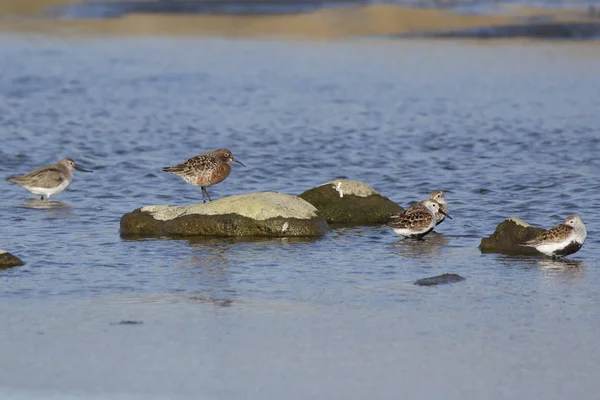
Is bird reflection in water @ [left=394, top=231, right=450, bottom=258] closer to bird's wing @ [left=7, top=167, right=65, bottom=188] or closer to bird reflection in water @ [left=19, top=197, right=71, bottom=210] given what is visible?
bird reflection in water @ [left=19, top=197, right=71, bottom=210]

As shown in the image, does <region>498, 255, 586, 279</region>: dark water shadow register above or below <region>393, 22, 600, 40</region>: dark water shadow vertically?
below

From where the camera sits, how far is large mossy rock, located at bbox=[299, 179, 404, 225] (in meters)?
14.9

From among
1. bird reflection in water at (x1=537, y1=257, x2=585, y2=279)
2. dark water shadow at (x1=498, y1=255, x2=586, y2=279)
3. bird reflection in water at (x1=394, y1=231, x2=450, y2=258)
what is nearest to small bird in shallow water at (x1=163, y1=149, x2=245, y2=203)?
bird reflection in water at (x1=394, y1=231, x2=450, y2=258)

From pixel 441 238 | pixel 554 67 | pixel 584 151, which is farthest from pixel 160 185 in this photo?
pixel 554 67

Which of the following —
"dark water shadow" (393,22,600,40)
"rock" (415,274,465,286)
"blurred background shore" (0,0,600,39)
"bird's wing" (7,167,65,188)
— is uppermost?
"blurred background shore" (0,0,600,39)

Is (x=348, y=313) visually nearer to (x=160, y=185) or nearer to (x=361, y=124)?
(x=160, y=185)

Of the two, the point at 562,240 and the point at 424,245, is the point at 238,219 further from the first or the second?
the point at 562,240

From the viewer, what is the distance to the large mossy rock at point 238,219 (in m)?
13.7

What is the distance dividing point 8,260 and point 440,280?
433 centimetres

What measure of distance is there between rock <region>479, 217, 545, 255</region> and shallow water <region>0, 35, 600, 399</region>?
9.0 inches

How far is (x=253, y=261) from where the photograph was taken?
12.4m

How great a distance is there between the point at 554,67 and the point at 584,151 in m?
10.1

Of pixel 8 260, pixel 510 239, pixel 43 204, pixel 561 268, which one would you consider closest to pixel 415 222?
pixel 510 239

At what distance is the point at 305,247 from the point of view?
43.1 feet
